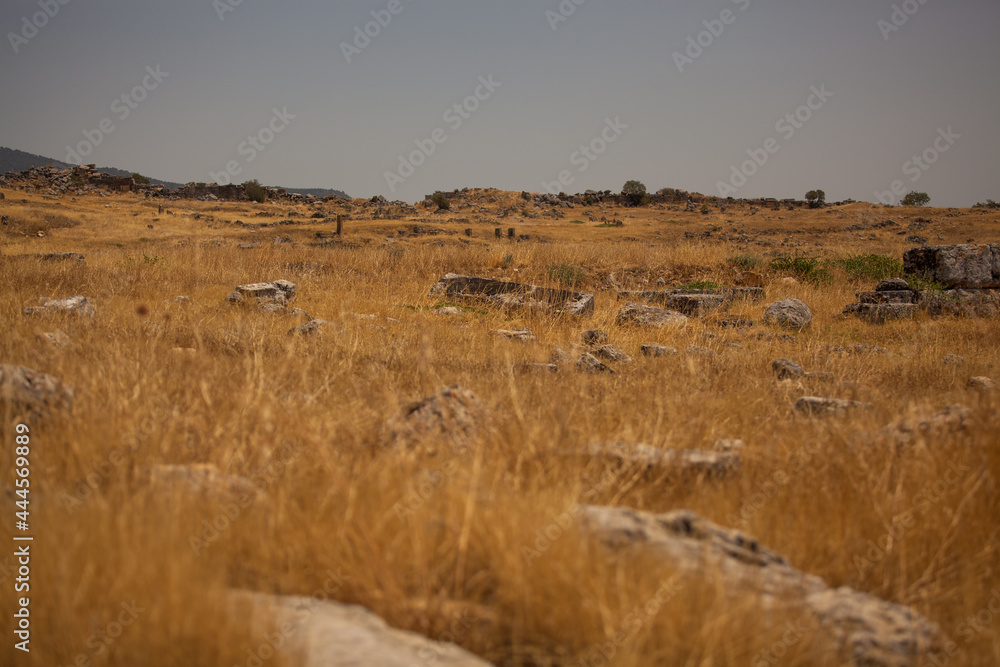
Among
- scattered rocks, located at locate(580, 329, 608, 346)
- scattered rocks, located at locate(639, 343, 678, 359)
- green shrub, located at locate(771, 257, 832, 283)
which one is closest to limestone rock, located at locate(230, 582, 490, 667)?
scattered rocks, located at locate(639, 343, 678, 359)

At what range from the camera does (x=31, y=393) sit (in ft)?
8.70

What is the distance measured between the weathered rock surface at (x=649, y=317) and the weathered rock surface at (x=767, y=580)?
6078 millimetres

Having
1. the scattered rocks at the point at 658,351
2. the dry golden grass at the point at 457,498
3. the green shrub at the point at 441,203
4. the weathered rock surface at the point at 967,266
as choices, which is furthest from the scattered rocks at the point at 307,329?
the green shrub at the point at 441,203

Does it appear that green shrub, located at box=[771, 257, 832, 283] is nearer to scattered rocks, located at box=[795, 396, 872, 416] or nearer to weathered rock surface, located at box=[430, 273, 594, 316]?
weathered rock surface, located at box=[430, 273, 594, 316]

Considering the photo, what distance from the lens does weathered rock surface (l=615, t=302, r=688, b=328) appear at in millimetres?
7961

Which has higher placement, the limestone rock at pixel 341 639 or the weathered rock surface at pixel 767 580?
the weathered rock surface at pixel 767 580

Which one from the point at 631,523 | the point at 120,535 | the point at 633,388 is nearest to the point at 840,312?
the point at 633,388

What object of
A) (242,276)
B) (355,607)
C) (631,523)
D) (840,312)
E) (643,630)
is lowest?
(355,607)

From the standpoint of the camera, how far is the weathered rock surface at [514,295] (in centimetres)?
862

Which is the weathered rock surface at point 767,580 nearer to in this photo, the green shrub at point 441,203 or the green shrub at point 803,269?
the green shrub at point 803,269

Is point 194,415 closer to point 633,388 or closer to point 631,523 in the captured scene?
point 631,523

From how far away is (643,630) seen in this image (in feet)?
4.92

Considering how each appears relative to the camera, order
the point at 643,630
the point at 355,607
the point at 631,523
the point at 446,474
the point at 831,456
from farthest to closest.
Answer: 1. the point at 831,456
2. the point at 446,474
3. the point at 631,523
4. the point at 355,607
5. the point at 643,630

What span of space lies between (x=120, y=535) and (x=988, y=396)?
392 centimetres
